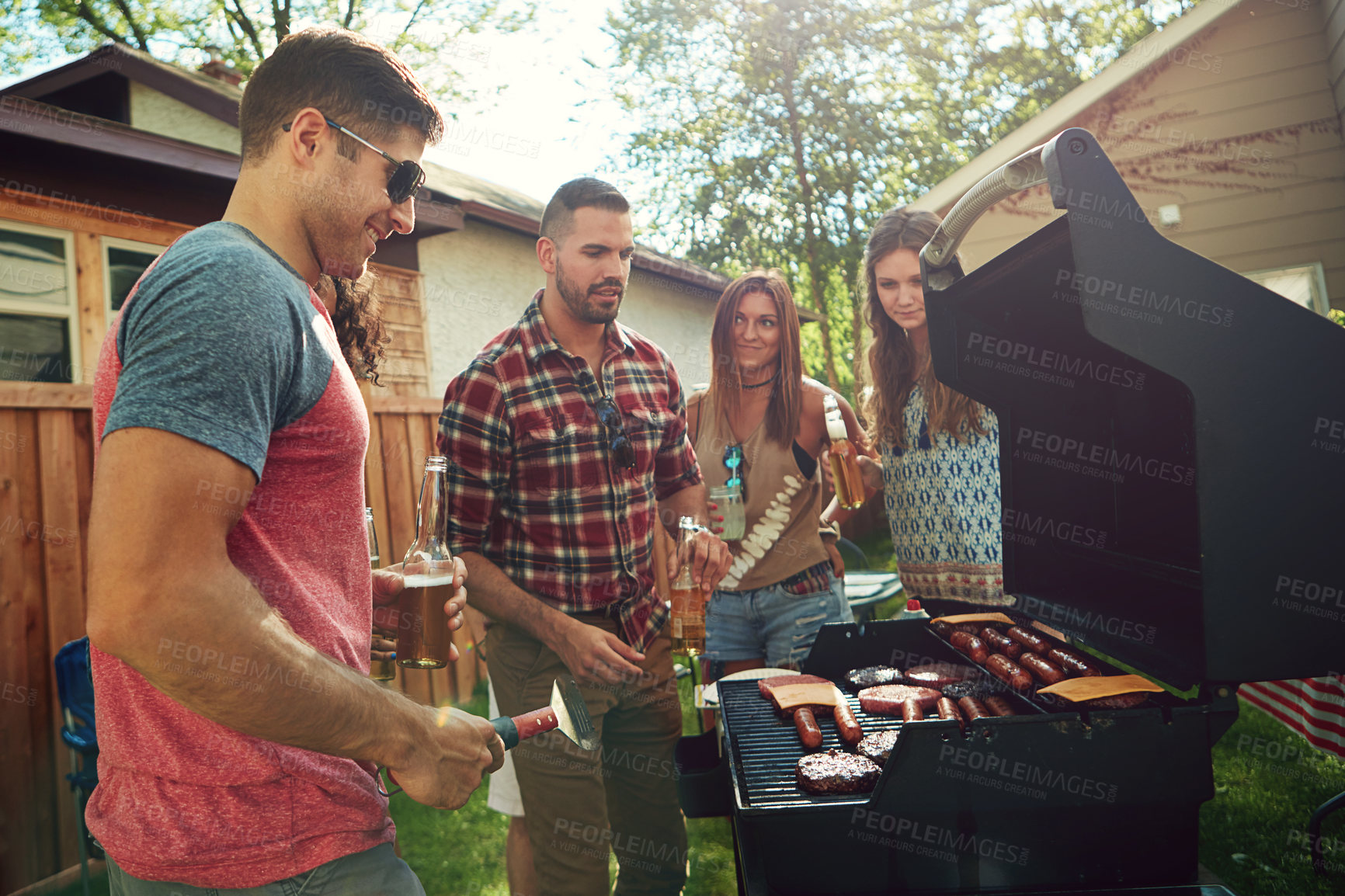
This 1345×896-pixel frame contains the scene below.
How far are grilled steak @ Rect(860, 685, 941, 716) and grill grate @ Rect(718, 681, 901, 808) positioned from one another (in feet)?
0.10

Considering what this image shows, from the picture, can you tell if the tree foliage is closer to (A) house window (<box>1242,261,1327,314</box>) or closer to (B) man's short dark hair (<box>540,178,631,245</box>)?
(A) house window (<box>1242,261,1327,314</box>)

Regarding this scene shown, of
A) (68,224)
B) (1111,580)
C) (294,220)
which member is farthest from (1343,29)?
(68,224)

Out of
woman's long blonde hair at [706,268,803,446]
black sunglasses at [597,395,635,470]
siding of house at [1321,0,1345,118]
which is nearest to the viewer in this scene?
black sunglasses at [597,395,635,470]

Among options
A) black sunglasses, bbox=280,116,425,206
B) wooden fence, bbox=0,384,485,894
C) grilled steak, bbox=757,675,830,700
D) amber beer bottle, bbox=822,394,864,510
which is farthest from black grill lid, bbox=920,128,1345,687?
wooden fence, bbox=0,384,485,894

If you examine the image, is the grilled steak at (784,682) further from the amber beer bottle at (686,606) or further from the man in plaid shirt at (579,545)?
the amber beer bottle at (686,606)

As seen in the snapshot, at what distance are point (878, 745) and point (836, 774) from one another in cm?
24

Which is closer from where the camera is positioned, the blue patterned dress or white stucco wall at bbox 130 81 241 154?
the blue patterned dress

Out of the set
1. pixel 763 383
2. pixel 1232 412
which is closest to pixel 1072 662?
pixel 1232 412

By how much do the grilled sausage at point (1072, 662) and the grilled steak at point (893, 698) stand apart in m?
0.30

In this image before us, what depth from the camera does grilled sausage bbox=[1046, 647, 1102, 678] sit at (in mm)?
1805

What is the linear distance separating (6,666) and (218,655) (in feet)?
12.8

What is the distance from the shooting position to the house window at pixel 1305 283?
7.28 m

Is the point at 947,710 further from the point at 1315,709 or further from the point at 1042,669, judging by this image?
the point at 1315,709

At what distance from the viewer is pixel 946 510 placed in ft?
10.3
